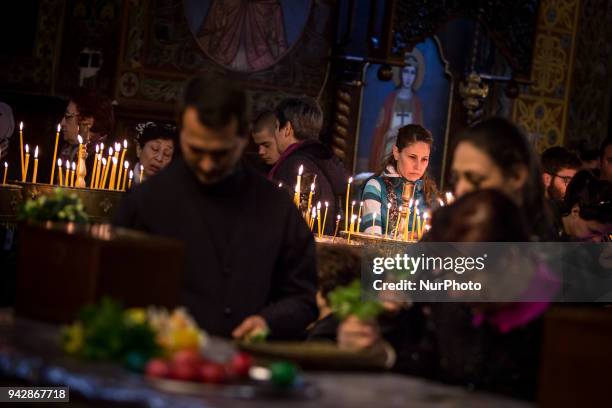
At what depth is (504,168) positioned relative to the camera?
3.21 meters

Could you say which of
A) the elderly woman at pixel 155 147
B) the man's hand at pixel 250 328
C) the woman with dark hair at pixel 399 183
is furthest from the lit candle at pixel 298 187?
the man's hand at pixel 250 328

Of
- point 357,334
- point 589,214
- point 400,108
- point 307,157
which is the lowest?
point 357,334

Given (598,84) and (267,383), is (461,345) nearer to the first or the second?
(267,383)

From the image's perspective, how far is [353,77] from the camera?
1084 centimetres

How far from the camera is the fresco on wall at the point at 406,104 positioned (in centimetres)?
1138

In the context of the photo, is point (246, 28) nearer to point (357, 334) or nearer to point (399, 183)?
point (399, 183)

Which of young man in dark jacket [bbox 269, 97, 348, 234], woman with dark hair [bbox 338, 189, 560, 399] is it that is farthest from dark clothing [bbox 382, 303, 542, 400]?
young man in dark jacket [bbox 269, 97, 348, 234]

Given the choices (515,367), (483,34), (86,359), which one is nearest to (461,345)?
(515,367)

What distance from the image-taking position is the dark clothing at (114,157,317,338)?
3688mm

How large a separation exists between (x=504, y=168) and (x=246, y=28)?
758 centimetres

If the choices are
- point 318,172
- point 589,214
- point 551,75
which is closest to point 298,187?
point 318,172

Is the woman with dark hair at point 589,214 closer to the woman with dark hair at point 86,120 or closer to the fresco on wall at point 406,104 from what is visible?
the woman with dark hair at point 86,120

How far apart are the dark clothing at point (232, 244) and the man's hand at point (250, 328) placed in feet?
0.52

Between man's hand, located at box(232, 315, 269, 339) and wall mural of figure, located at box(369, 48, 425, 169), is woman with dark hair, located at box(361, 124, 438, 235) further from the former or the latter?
A: wall mural of figure, located at box(369, 48, 425, 169)
